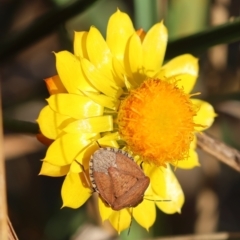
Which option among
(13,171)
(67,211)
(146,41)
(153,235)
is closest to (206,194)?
(153,235)

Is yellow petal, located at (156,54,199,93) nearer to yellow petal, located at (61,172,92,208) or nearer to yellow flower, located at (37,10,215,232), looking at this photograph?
yellow flower, located at (37,10,215,232)

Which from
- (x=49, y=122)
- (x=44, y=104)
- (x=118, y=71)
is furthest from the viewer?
(x=44, y=104)

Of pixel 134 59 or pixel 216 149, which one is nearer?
pixel 134 59

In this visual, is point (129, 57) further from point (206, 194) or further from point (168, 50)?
point (206, 194)

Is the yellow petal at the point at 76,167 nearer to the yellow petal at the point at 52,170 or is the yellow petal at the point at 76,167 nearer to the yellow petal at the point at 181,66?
the yellow petal at the point at 52,170

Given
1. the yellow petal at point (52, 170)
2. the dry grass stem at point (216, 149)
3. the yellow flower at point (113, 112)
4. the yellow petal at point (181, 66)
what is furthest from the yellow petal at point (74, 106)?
the dry grass stem at point (216, 149)

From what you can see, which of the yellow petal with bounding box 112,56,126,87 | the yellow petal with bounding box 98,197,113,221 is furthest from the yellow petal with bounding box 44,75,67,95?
the yellow petal with bounding box 98,197,113,221

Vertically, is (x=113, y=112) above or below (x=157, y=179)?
above

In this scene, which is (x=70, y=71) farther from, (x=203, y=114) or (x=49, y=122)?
(x=203, y=114)

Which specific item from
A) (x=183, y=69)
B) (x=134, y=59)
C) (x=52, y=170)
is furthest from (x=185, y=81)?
(x=52, y=170)
